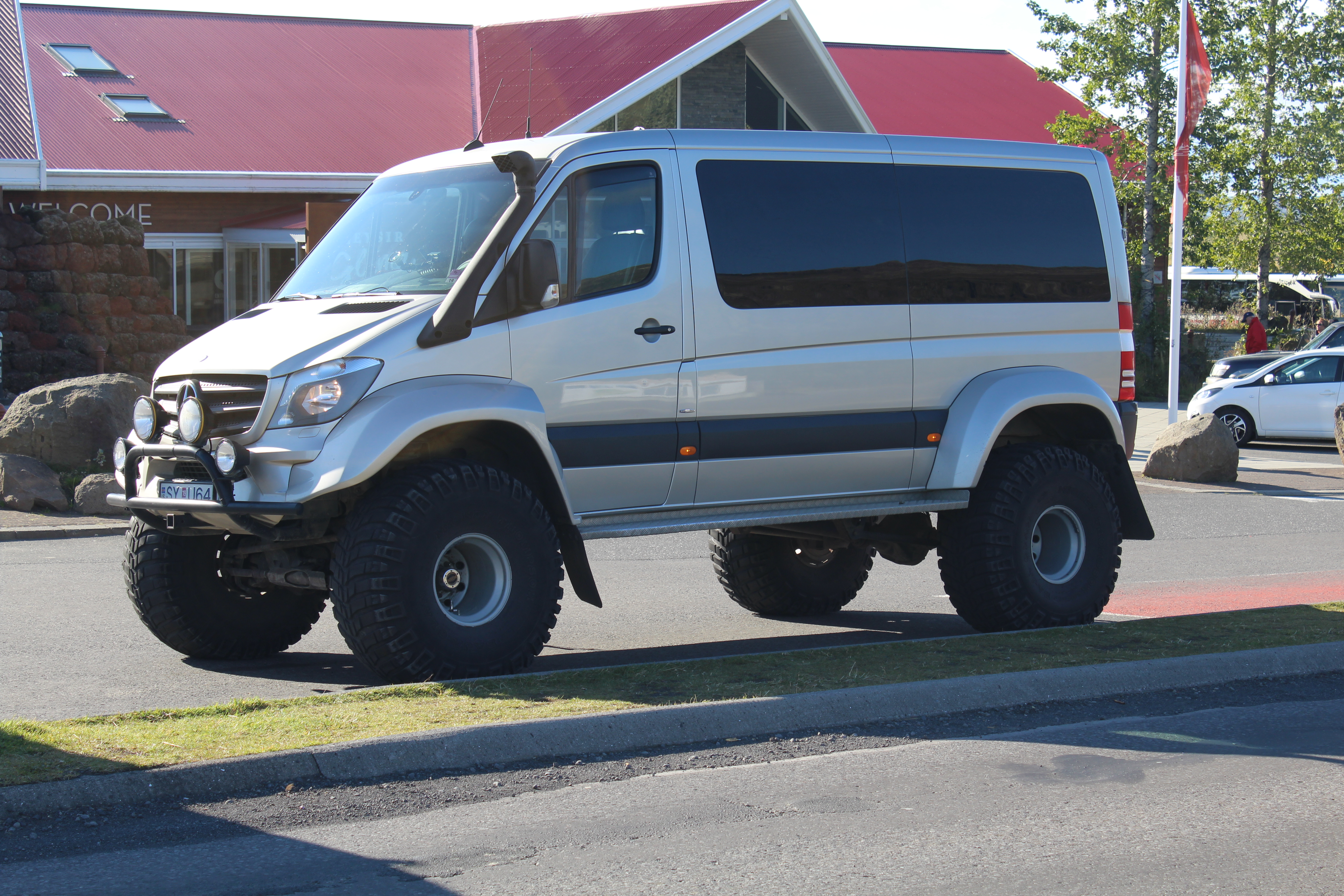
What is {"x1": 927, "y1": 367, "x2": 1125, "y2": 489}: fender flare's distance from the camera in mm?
8141

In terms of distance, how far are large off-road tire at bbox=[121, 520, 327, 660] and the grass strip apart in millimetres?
1392

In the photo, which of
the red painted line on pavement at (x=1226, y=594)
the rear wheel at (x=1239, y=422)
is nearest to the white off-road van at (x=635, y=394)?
the red painted line on pavement at (x=1226, y=594)

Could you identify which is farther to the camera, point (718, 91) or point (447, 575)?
point (718, 91)

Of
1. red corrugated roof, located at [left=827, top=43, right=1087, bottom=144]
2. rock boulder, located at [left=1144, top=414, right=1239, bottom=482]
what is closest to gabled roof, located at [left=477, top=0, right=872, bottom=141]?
red corrugated roof, located at [left=827, top=43, right=1087, bottom=144]

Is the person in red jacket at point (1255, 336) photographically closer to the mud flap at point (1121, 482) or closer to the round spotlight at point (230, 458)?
the mud flap at point (1121, 482)

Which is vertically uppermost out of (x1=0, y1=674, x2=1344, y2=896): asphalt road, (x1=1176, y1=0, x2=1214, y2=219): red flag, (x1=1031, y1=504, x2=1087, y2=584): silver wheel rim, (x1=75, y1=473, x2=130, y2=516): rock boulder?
(x1=1176, y1=0, x2=1214, y2=219): red flag

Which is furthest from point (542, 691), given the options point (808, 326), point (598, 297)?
point (808, 326)

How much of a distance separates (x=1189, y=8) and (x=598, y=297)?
57.4 feet

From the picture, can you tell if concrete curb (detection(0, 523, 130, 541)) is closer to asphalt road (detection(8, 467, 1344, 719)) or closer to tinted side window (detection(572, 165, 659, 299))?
asphalt road (detection(8, 467, 1344, 719))

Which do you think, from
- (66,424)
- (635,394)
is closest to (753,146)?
(635,394)

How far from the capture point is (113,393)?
52.5ft

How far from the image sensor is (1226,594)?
10211 mm

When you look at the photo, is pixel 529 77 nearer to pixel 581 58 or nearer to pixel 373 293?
pixel 581 58

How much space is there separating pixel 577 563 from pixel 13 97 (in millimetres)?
22015
